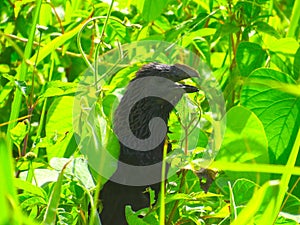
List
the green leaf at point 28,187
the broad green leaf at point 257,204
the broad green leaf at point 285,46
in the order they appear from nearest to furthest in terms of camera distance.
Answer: the broad green leaf at point 257,204, the green leaf at point 28,187, the broad green leaf at point 285,46

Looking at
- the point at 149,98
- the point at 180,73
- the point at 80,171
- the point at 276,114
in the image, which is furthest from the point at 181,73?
the point at 80,171

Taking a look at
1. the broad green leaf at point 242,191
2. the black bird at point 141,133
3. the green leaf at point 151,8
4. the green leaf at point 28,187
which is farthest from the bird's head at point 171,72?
the green leaf at point 28,187

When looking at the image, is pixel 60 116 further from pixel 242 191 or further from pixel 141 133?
pixel 242 191

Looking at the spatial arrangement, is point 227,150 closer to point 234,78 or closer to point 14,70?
point 234,78

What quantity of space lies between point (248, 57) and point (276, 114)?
15.0 inches

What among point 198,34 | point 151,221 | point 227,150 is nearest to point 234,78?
point 198,34

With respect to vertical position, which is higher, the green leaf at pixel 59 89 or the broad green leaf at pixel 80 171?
the green leaf at pixel 59 89

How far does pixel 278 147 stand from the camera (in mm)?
1881

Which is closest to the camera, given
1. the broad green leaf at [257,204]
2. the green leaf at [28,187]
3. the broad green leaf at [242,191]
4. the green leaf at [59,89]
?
the broad green leaf at [257,204]

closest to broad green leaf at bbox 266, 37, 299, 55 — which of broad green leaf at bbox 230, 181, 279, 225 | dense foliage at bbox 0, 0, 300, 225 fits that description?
dense foliage at bbox 0, 0, 300, 225

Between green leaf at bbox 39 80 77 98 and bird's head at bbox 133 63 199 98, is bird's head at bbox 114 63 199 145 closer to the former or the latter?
bird's head at bbox 133 63 199 98

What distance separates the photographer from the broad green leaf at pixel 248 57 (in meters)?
2.23

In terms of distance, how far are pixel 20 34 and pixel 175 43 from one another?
0.80 meters

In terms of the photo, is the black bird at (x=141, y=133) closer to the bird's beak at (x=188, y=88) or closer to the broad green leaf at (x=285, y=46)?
the bird's beak at (x=188, y=88)
